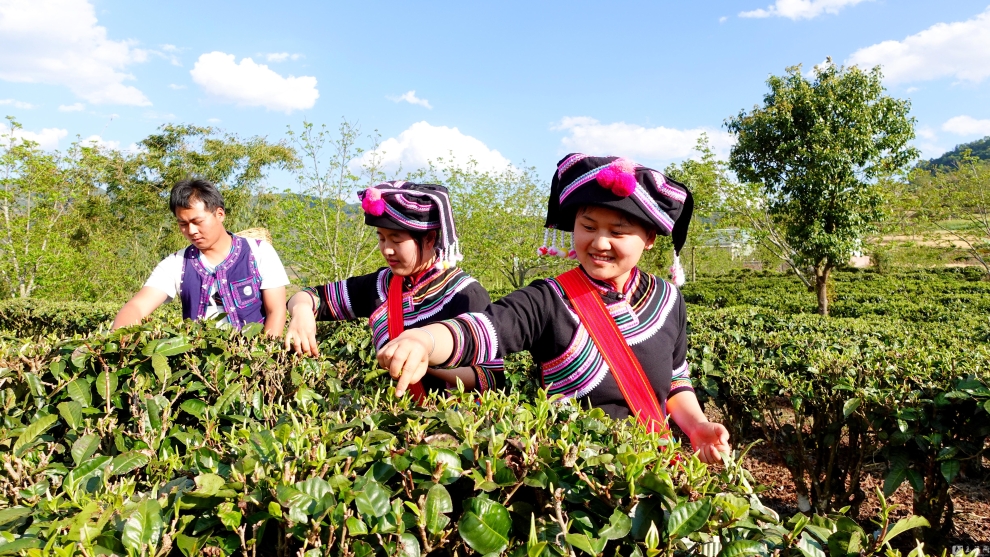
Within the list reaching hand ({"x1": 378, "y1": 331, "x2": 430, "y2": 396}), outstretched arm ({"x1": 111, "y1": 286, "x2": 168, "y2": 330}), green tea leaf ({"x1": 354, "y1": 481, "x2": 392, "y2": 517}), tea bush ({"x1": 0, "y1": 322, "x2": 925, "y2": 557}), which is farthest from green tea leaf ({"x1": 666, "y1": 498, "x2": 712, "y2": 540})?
outstretched arm ({"x1": 111, "y1": 286, "x2": 168, "y2": 330})

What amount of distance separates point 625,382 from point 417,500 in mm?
1000

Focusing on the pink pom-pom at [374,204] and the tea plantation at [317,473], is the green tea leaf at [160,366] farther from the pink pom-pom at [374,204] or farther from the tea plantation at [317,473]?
the pink pom-pom at [374,204]

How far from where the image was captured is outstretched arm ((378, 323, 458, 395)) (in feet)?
4.30

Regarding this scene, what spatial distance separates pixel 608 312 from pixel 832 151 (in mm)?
11063

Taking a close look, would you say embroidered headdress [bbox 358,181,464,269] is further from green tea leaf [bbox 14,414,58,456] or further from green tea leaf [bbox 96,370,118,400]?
green tea leaf [bbox 14,414,58,456]

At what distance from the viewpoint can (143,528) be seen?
3.00 ft

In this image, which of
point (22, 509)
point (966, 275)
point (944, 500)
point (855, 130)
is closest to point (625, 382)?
point (22, 509)

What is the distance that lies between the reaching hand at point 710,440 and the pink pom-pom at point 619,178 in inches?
27.6

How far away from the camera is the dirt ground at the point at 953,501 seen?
3.41m

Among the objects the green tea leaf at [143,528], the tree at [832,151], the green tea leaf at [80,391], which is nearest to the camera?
the green tea leaf at [143,528]

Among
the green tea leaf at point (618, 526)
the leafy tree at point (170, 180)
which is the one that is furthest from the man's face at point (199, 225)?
the leafy tree at point (170, 180)

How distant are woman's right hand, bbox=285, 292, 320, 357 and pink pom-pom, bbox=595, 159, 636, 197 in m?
1.12

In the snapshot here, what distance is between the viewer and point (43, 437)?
151 centimetres

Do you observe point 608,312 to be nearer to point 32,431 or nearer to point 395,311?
point 395,311
